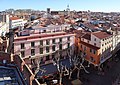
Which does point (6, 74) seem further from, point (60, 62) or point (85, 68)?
point (85, 68)

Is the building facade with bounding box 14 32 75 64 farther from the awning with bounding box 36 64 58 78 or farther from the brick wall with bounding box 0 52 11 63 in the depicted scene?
the brick wall with bounding box 0 52 11 63

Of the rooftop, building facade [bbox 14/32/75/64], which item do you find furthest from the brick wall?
building facade [bbox 14/32/75/64]

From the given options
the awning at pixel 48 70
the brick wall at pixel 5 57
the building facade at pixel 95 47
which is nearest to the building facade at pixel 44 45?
the awning at pixel 48 70

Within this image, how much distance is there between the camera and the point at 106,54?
160ft

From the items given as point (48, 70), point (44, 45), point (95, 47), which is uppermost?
point (44, 45)

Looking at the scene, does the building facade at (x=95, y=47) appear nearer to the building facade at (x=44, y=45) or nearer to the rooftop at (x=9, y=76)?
the building facade at (x=44, y=45)

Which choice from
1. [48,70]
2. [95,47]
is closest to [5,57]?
[48,70]

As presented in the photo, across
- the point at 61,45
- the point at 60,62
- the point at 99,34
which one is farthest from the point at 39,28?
the point at 99,34

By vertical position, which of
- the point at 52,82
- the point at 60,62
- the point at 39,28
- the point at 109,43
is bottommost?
the point at 52,82

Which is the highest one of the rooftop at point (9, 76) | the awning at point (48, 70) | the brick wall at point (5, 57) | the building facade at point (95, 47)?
the brick wall at point (5, 57)

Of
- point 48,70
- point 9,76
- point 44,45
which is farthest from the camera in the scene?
point 44,45

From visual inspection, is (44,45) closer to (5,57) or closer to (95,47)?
(95,47)

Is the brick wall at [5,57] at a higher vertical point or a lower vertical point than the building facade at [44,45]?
higher

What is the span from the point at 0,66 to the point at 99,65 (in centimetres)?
3280
